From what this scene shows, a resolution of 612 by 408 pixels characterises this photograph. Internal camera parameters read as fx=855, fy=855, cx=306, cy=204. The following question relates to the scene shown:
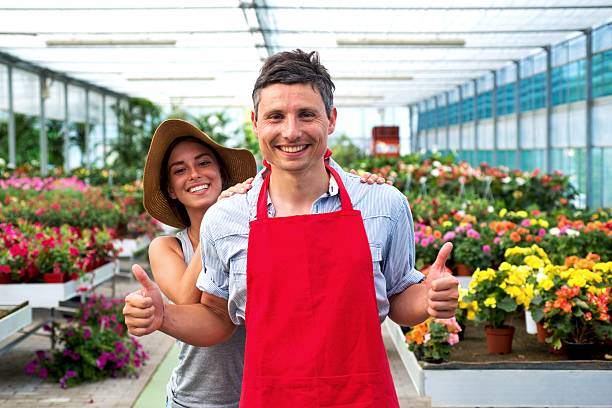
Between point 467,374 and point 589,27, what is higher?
point 589,27

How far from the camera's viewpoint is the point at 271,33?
560 inches

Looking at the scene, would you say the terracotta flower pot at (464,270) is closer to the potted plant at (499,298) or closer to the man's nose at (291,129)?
the potted plant at (499,298)

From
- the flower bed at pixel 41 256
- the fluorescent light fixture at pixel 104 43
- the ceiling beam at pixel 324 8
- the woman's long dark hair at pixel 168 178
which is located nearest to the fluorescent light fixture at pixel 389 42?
the ceiling beam at pixel 324 8

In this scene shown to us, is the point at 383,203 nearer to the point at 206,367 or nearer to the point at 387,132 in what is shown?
the point at 206,367

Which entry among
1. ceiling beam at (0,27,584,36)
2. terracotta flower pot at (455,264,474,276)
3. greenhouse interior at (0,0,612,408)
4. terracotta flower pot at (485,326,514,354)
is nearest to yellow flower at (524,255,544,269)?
greenhouse interior at (0,0,612,408)

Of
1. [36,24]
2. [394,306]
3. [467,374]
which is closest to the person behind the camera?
[394,306]

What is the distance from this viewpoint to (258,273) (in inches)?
66.1

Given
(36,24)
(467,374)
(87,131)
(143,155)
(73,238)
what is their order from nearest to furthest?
(467,374), (73,238), (36,24), (143,155), (87,131)

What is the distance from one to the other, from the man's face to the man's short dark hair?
0.5 inches

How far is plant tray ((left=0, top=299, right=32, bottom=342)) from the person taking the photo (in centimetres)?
422

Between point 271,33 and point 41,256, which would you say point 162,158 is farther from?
point 271,33

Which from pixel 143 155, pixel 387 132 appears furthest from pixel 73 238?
pixel 143 155

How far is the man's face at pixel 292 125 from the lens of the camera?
1668 millimetres

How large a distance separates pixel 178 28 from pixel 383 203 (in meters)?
11.9
